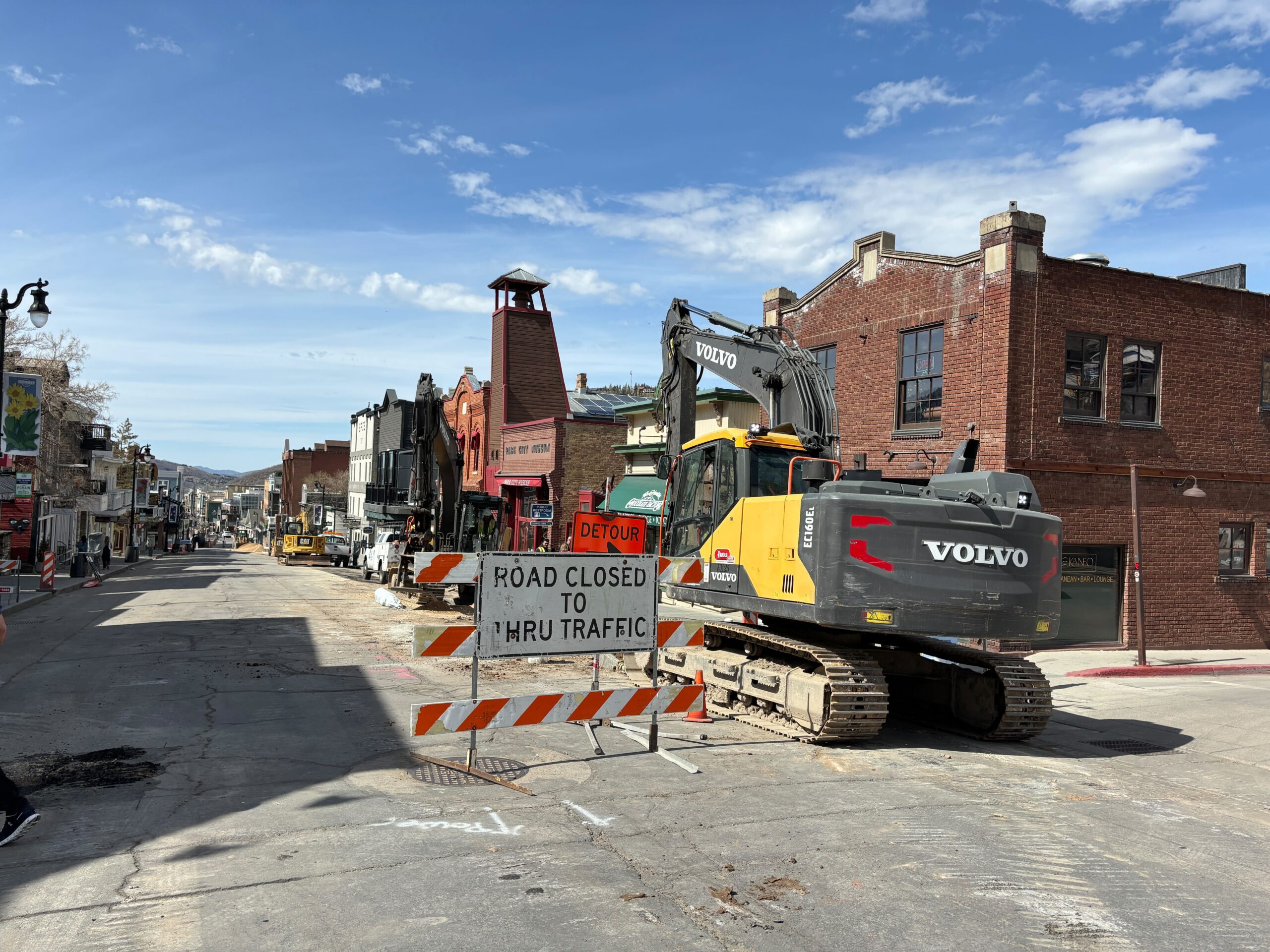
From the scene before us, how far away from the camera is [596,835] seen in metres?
6.21

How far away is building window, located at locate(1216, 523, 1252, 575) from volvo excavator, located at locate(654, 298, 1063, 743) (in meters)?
10.6

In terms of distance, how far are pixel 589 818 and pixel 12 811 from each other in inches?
144

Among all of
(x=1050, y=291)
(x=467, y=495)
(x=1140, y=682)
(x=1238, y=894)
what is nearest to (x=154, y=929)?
(x=1238, y=894)

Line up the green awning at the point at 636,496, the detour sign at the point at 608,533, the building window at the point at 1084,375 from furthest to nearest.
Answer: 1. the green awning at the point at 636,496
2. the building window at the point at 1084,375
3. the detour sign at the point at 608,533

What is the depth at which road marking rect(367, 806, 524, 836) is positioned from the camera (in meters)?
6.19

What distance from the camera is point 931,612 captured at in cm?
852

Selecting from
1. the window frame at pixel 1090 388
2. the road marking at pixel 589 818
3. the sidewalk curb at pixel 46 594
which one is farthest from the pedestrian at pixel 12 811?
the sidewalk curb at pixel 46 594

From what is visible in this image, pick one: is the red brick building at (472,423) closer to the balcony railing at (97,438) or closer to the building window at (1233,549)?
the balcony railing at (97,438)

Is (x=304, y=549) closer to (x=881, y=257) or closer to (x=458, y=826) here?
(x=881, y=257)

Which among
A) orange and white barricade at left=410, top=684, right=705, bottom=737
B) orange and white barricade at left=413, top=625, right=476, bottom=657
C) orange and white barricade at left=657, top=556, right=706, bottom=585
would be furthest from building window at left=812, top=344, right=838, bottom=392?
orange and white barricade at left=413, top=625, right=476, bottom=657

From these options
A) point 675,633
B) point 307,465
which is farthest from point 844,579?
point 307,465

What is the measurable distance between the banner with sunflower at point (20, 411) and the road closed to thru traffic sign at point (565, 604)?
22944 mm

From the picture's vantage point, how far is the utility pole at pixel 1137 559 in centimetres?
1622

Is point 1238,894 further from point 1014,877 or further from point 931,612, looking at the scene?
point 931,612
